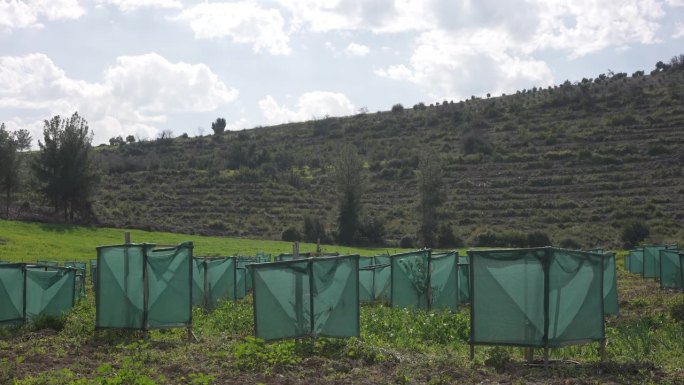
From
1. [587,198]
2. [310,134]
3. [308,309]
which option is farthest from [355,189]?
[308,309]

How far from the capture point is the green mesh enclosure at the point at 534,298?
10.5 m

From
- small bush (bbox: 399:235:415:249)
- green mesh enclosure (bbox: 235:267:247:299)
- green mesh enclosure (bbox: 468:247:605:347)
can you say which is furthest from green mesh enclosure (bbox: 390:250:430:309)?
small bush (bbox: 399:235:415:249)

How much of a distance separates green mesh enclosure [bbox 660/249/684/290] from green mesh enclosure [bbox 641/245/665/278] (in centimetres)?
445

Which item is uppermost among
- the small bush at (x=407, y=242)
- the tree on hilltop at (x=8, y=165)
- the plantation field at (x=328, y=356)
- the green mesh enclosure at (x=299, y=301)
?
the tree on hilltop at (x=8, y=165)

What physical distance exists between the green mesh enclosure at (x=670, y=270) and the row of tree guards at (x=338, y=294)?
15.6 metres

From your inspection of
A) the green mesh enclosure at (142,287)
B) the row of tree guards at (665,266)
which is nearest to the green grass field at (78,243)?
the row of tree guards at (665,266)

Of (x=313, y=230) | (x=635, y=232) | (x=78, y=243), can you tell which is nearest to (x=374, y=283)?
(x=78, y=243)

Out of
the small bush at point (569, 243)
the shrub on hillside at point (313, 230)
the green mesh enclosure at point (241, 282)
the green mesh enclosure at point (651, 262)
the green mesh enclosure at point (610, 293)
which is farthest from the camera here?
the shrub on hillside at point (313, 230)

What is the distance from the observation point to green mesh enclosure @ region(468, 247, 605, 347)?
10500mm

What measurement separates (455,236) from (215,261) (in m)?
37.2

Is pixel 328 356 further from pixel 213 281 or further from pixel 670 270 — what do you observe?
pixel 670 270

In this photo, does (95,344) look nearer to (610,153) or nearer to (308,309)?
(308,309)

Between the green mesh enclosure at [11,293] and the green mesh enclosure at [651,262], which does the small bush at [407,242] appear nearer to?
the green mesh enclosure at [651,262]

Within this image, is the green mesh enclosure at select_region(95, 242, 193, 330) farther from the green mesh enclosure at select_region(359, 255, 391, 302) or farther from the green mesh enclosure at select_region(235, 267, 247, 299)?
the green mesh enclosure at select_region(235, 267, 247, 299)
